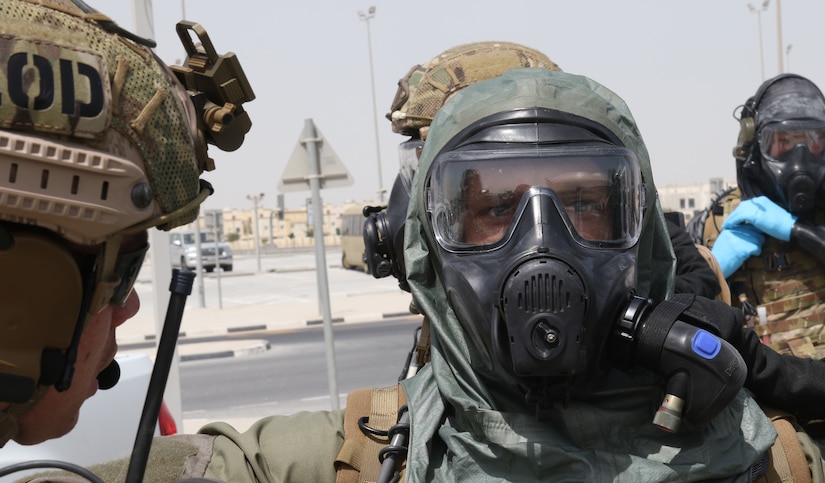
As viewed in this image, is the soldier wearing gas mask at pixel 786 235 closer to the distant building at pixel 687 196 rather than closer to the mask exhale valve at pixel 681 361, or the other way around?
the mask exhale valve at pixel 681 361

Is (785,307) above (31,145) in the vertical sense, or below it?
below

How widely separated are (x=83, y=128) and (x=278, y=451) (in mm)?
993

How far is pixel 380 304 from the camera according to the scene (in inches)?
881

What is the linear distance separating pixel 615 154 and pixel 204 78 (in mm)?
824

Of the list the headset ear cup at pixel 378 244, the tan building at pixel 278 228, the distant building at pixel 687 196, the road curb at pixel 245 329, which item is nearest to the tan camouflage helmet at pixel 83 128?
the headset ear cup at pixel 378 244

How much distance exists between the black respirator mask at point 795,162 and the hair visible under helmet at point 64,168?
4082mm

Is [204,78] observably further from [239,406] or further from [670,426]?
[239,406]

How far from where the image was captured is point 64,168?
4.76 feet

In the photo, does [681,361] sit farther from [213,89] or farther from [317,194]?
[317,194]

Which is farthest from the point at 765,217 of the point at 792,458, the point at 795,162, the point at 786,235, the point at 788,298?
the point at 792,458

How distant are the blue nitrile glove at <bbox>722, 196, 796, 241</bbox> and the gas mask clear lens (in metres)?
0.29

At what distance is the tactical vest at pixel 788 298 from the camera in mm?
5148

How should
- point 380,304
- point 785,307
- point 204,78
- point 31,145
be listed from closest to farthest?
point 31,145, point 204,78, point 785,307, point 380,304

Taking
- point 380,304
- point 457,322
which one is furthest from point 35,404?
point 380,304
